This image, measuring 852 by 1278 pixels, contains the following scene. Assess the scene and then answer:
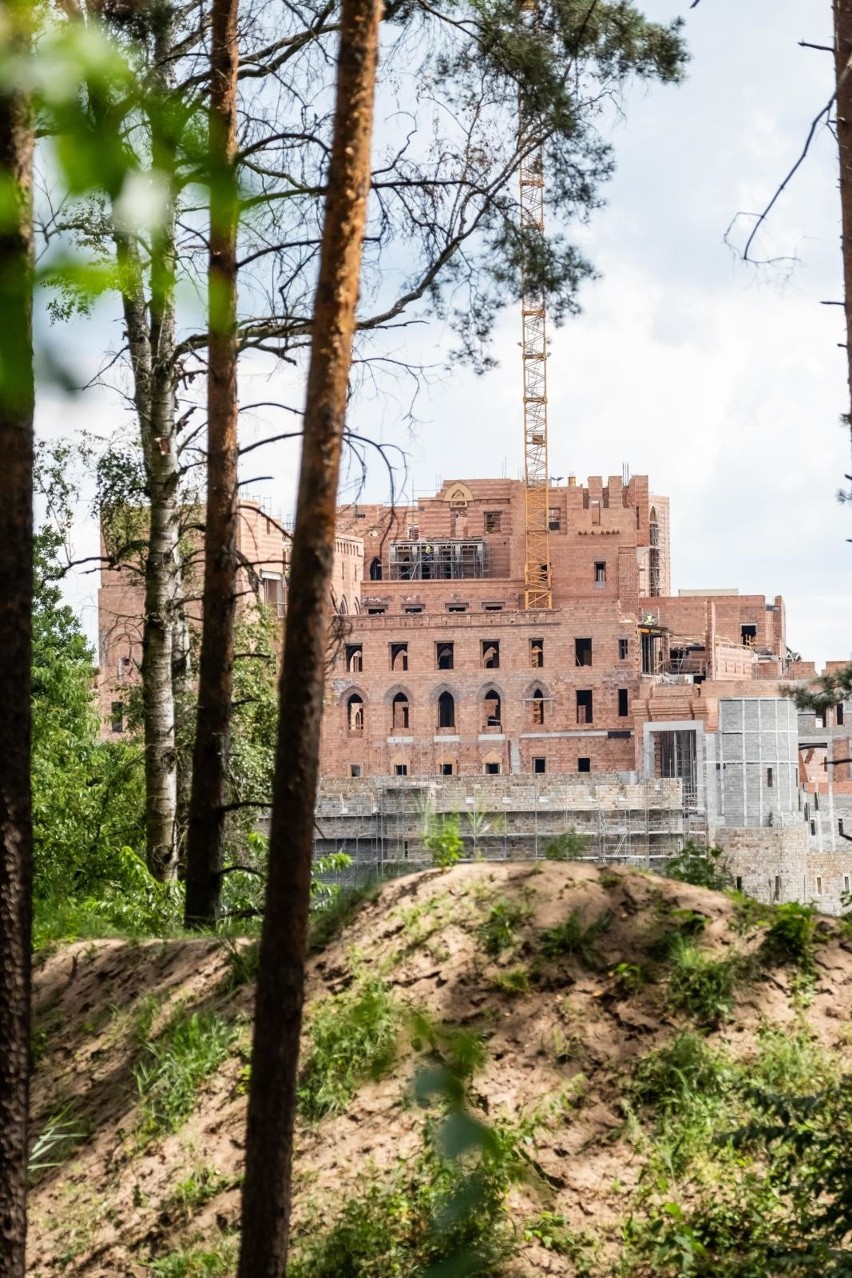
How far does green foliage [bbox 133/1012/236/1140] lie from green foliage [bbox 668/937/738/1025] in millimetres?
1770

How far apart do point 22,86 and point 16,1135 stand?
3.70 m

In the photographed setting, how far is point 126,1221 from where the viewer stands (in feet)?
19.5

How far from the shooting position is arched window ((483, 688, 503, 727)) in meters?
69.6

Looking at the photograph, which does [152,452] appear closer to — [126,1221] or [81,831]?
[126,1221]

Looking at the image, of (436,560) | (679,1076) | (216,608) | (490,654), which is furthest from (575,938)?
(436,560)

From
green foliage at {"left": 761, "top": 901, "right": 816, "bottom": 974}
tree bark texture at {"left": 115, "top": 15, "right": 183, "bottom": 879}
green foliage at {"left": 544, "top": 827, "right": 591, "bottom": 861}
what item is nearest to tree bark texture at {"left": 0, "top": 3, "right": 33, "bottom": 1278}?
green foliage at {"left": 761, "top": 901, "right": 816, "bottom": 974}

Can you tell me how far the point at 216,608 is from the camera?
890 centimetres

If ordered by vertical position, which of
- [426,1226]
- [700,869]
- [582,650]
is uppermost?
[582,650]

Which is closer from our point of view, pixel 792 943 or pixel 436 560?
pixel 792 943

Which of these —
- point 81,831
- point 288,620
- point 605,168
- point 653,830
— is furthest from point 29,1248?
point 653,830

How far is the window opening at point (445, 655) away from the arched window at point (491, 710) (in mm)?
2072

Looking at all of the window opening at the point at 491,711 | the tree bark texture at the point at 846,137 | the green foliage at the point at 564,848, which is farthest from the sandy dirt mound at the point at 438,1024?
the window opening at the point at 491,711

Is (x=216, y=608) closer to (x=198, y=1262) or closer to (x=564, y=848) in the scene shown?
(x=564, y=848)

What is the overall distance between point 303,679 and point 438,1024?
6.25ft
